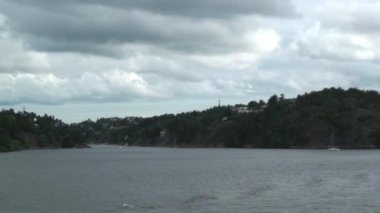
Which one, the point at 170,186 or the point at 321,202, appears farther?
the point at 170,186

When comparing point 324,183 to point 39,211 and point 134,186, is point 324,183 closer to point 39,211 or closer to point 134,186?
point 134,186

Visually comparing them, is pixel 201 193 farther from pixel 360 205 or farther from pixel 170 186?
pixel 360 205

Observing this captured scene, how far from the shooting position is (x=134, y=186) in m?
84.1

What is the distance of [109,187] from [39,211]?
2553cm

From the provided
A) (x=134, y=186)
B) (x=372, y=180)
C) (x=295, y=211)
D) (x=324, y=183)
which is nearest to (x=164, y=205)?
(x=295, y=211)

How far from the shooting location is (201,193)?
71.1 meters

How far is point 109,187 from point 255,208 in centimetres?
3149

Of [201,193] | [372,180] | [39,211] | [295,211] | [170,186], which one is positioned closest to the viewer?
[295,211]

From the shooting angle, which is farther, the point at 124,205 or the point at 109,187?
the point at 109,187

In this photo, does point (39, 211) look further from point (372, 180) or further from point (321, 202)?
point (372, 180)

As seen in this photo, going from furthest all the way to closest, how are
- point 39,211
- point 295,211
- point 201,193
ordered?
point 201,193 → point 39,211 → point 295,211

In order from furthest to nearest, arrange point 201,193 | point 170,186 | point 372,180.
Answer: point 372,180 < point 170,186 < point 201,193

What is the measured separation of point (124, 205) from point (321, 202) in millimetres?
18440

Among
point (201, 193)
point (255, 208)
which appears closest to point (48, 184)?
point (201, 193)
